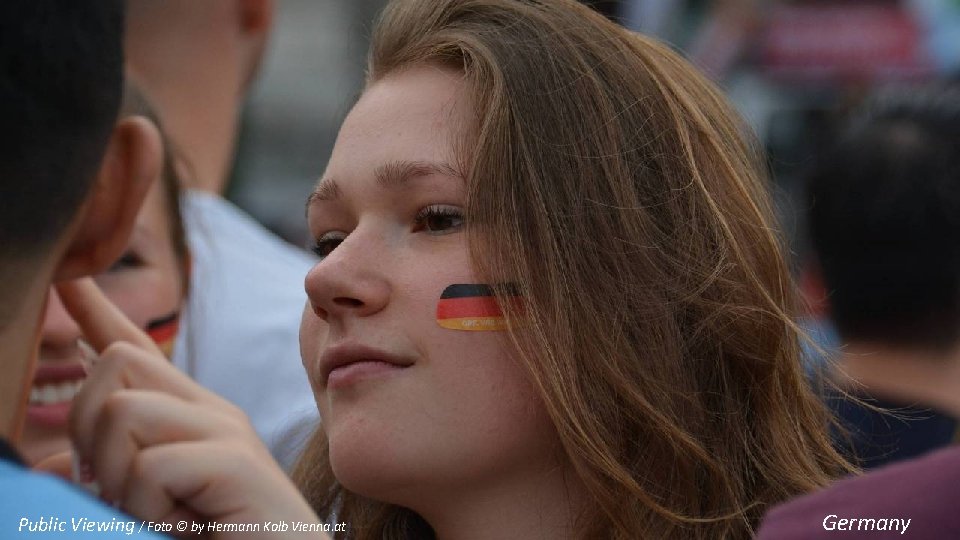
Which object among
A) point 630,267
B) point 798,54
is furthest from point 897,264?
point 798,54

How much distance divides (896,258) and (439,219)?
1.76m

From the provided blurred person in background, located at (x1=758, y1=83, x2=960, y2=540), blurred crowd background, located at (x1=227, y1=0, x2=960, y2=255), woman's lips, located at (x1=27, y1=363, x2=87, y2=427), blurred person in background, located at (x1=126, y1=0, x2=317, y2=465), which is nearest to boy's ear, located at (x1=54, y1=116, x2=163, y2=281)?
woman's lips, located at (x1=27, y1=363, x2=87, y2=427)

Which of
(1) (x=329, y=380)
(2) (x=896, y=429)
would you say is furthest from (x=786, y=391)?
(2) (x=896, y=429)

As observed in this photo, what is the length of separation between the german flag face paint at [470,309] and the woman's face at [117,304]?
0.81 meters

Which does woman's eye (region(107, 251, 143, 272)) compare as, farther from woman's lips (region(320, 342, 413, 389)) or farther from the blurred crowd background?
the blurred crowd background

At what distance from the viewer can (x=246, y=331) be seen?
123 inches

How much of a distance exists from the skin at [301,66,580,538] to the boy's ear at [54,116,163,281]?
0.30m

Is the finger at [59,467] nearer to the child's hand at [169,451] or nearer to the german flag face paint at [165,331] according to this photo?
the child's hand at [169,451]

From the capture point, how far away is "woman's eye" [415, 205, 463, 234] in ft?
6.25

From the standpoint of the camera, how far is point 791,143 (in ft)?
45.4

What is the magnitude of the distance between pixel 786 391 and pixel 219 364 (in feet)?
4.73

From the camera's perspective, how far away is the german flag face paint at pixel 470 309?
1854 mm

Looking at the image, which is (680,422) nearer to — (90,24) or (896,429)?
(90,24)

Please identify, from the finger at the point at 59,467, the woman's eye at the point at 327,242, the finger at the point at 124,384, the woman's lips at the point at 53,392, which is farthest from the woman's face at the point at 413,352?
the woman's lips at the point at 53,392
